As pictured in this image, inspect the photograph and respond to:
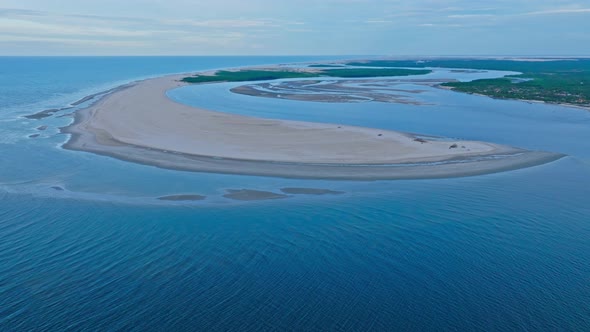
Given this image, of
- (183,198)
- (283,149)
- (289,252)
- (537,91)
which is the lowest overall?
(289,252)

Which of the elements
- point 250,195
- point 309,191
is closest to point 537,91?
point 309,191

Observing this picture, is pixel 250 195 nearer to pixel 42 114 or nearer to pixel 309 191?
pixel 309 191

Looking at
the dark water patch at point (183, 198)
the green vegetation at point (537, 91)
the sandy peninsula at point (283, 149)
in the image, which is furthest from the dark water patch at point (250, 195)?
the green vegetation at point (537, 91)

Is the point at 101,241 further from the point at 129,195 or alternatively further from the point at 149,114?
the point at 149,114

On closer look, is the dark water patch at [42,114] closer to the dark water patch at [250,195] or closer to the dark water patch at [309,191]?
the dark water patch at [250,195]

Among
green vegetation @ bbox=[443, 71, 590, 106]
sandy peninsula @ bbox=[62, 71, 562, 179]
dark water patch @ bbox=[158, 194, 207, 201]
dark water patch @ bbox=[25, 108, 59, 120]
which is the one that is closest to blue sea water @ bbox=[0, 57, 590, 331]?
dark water patch @ bbox=[158, 194, 207, 201]

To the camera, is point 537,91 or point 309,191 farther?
point 537,91
